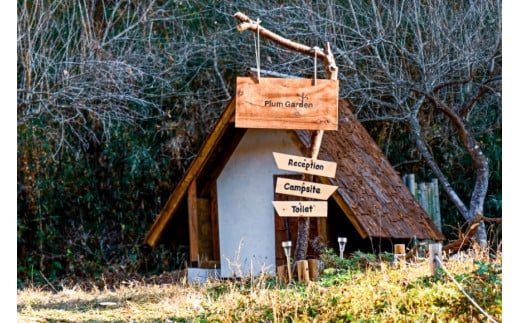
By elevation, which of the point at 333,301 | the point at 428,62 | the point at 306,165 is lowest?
the point at 333,301

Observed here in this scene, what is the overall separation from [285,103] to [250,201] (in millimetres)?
2330

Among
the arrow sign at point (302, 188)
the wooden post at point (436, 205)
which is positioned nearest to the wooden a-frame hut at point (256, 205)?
the arrow sign at point (302, 188)

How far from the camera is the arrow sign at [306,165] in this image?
10406 mm

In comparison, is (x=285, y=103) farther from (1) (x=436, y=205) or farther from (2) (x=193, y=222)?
(1) (x=436, y=205)

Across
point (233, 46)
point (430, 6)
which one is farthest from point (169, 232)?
point (430, 6)

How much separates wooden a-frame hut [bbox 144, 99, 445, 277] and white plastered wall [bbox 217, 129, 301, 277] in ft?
0.04

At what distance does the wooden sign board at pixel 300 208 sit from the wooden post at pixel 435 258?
2024 millimetres

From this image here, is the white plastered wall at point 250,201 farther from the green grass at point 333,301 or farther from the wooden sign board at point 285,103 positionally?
the green grass at point 333,301

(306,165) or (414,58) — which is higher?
(414,58)

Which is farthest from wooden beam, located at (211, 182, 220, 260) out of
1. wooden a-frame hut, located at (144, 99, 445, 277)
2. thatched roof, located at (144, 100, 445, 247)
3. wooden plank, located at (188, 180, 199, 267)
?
wooden plank, located at (188, 180, 199, 267)

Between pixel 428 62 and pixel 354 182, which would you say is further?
pixel 428 62

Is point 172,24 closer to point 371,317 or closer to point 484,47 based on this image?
point 484,47

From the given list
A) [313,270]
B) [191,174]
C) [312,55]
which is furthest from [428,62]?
[313,270]

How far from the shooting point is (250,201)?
12.5 metres
